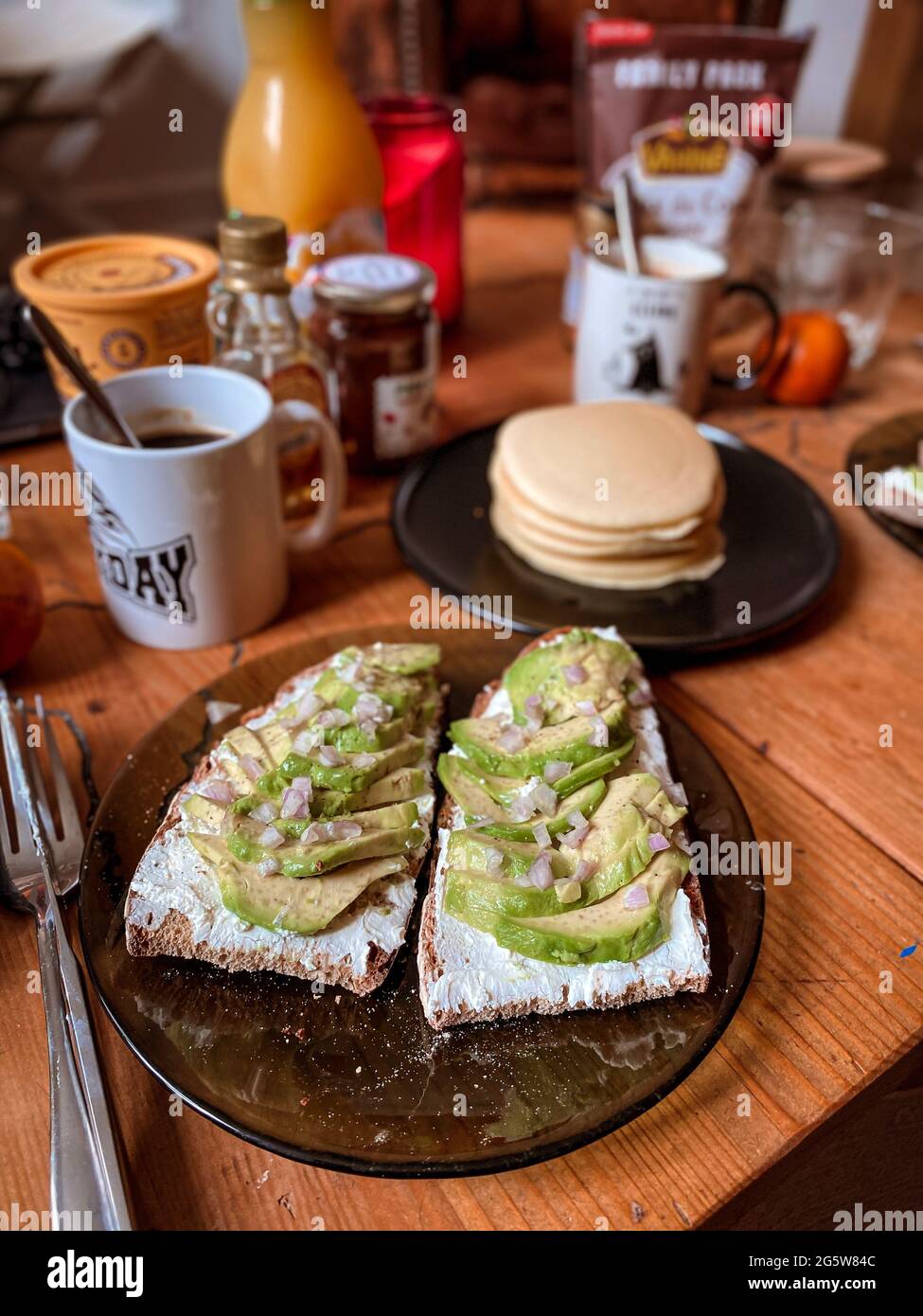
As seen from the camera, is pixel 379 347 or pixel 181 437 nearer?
pixel 181 437

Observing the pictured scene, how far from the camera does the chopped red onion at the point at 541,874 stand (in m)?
0.76

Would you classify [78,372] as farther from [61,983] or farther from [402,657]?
[61,983]

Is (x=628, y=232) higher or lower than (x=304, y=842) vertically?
higher

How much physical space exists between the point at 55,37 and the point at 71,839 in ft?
12.3

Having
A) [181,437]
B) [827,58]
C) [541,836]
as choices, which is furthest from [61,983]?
[827,58]

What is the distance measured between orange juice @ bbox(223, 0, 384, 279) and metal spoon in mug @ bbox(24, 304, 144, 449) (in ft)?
1.76

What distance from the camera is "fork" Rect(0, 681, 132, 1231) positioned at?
0.62 meters

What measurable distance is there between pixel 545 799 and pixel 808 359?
44.4 inches

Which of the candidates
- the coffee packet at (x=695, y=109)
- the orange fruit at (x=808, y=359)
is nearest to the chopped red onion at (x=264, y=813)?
the orange fruit at (x=808, y=359)

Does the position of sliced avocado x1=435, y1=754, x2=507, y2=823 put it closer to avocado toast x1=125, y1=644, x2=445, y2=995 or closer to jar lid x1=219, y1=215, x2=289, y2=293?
avocado toast x1=125, y1=644, x2=445, y2=995

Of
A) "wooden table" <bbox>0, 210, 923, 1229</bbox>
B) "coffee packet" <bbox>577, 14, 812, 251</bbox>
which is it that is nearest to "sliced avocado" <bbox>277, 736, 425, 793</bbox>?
"wooden table" <bbox>0, 210, 923, 1229</bbox>

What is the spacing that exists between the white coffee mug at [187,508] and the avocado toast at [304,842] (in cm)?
21

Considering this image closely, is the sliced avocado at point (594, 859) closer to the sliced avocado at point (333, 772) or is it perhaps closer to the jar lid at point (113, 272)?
the sliced avocado at point (333, 772)

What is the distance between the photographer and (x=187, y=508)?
3.31 ft
